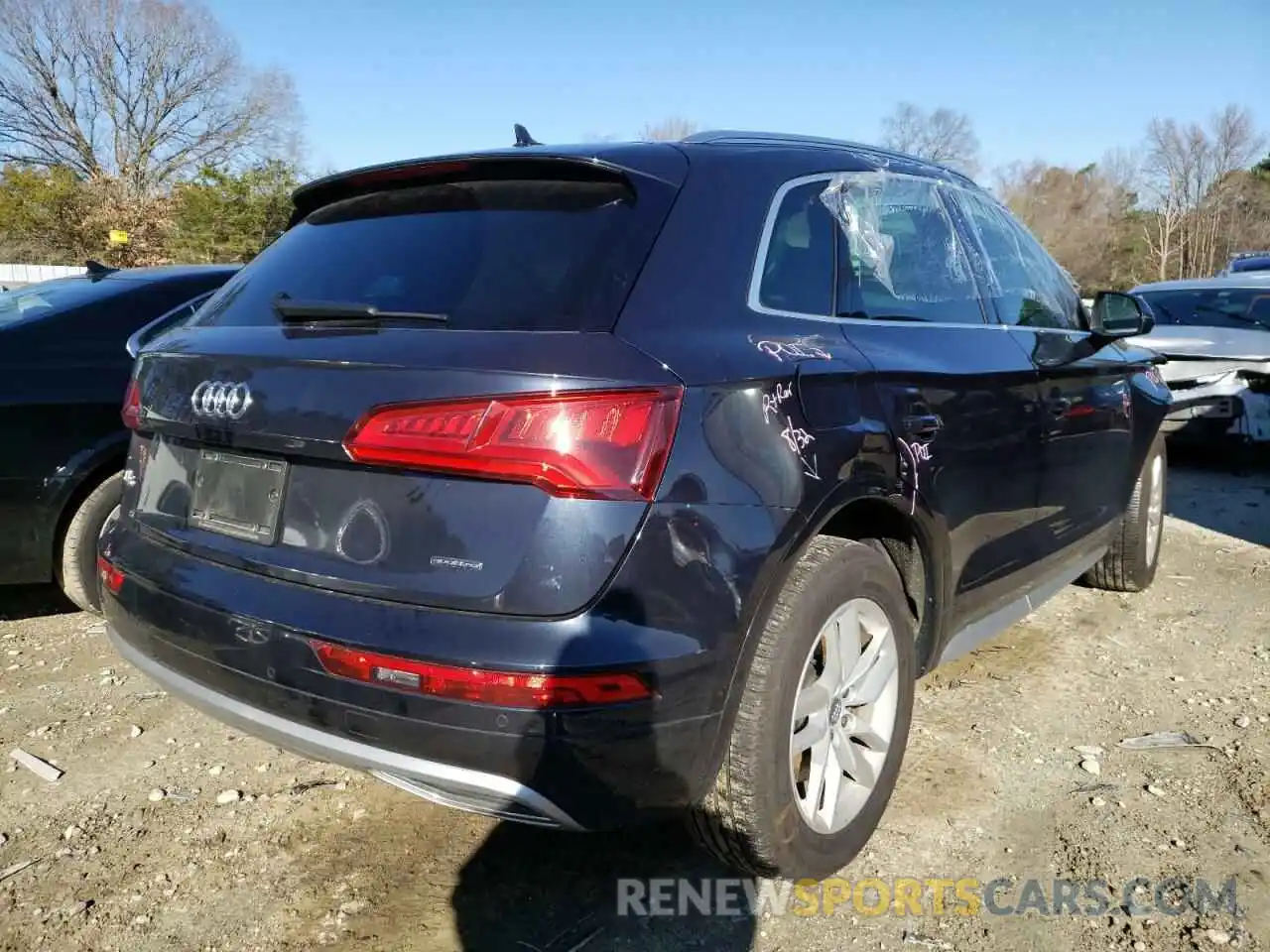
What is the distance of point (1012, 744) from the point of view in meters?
3.13

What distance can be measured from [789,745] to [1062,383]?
75.9 inches

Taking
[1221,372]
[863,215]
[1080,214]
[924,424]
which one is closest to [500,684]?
[924,424]

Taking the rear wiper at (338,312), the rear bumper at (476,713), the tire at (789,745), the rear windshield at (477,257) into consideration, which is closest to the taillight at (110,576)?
the rear bumper at (476,713)

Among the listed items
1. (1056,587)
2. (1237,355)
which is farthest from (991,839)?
(1237,355)

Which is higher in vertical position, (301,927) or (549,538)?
(549,538)

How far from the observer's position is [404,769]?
1.87m

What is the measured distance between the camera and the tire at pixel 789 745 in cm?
202

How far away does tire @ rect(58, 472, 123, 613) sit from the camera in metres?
Result: 3.90

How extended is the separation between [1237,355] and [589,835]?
6911 mm

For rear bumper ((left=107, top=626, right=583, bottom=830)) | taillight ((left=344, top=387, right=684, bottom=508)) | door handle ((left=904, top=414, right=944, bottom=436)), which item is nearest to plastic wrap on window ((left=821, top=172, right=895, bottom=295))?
door handle ((left=904, top=414, right=944, bottom=436))

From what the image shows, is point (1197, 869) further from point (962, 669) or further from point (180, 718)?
point (180, 718)

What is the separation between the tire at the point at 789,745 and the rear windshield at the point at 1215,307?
23.6ft

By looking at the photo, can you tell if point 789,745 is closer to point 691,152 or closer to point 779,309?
point 779,309

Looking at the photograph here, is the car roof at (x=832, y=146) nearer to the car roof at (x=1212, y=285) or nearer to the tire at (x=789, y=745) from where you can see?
the tire at (x=789, y=745)
